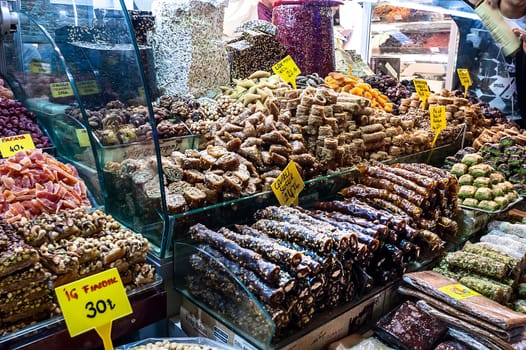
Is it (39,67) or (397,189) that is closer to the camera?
(397,189)

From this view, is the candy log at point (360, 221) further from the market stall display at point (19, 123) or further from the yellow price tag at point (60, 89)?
the market stall display at point (19, 123)

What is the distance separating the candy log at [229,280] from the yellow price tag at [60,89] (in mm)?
1217

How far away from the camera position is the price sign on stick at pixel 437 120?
3436 millimetres

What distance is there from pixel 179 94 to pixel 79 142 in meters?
0.93

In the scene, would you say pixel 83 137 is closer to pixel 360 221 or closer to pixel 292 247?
pixel 292 247

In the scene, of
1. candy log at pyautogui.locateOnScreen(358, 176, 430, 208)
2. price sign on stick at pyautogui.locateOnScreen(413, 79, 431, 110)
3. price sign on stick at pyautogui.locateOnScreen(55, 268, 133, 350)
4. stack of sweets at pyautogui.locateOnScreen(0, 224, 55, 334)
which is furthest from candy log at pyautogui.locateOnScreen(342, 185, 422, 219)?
price sign on stick at pyautogui.locateOnScreen(413, 79, 431, 110)

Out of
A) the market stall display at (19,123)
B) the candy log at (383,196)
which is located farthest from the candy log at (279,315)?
the market stall display at (19,123)

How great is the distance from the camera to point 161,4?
307cm

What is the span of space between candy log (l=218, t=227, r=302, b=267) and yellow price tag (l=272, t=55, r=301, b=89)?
1.85 metres

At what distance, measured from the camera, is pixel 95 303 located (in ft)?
4.68

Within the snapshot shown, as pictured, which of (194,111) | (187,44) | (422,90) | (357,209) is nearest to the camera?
(357,209)

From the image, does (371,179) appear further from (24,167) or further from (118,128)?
(24,167)

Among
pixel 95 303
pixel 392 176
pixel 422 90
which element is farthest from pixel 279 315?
pixel 422 90

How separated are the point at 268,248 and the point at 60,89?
5.06ft
